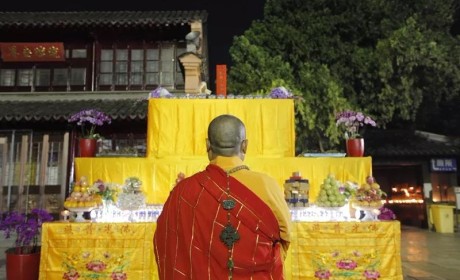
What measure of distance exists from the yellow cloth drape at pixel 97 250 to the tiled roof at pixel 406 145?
13.1m

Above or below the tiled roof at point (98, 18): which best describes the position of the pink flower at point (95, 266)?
below

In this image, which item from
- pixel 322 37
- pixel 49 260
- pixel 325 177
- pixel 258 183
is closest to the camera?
pixel 258 183

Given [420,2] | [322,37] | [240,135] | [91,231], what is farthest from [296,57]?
[240,135]

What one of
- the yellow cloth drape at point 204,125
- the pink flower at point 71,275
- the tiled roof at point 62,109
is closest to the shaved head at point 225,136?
the pink flower at point 71,275

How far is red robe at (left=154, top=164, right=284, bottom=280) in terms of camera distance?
82.7 inches

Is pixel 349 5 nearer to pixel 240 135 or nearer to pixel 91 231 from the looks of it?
pixel 91 231

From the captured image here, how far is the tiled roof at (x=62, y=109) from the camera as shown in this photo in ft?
35.9

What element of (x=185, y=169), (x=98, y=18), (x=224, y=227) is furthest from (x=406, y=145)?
(x=224, y=227)

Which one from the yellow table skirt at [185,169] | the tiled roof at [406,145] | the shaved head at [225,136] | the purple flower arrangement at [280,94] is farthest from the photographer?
the tiled roof at [406,145]

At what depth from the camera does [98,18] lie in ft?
41.2

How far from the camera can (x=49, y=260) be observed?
548cm

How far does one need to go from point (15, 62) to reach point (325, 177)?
37.0 ft

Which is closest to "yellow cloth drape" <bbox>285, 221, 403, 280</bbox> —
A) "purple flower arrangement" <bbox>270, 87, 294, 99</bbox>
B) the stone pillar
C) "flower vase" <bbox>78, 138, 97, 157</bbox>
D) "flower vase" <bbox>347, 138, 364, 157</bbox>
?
"flower vase" <bbox>347, 138, 364, 157</bbox>

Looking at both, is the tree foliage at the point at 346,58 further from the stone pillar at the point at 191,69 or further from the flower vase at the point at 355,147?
the flower vase at the point at 355,147
